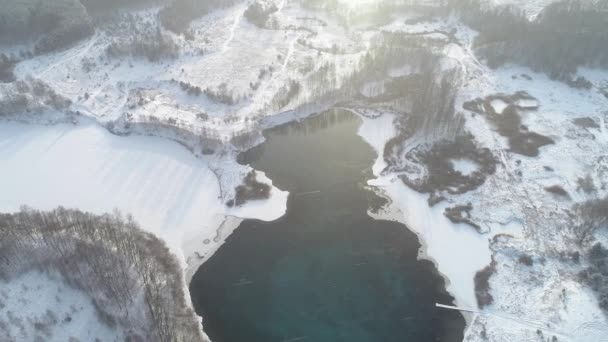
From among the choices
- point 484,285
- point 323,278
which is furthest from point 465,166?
point 323,278

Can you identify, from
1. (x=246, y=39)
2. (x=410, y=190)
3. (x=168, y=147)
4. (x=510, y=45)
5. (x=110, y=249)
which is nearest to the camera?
(x=110, y=249)

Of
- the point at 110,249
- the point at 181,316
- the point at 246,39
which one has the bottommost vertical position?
the point at 181,316

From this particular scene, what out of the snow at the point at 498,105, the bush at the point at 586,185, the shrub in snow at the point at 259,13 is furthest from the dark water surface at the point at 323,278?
the shrub in snow at the point at 259,13

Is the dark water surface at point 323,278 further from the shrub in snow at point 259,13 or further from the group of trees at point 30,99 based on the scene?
the shrub in snow at point 259,13

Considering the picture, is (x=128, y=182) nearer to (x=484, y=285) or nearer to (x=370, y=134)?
(x=370, y=134)

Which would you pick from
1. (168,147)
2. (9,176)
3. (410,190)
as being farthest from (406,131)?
(9,176)

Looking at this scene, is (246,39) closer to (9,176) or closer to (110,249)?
(9,176)

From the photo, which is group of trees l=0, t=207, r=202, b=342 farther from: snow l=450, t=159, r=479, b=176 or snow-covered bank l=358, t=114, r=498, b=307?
snow l=450, t=159, r=479, b=176
